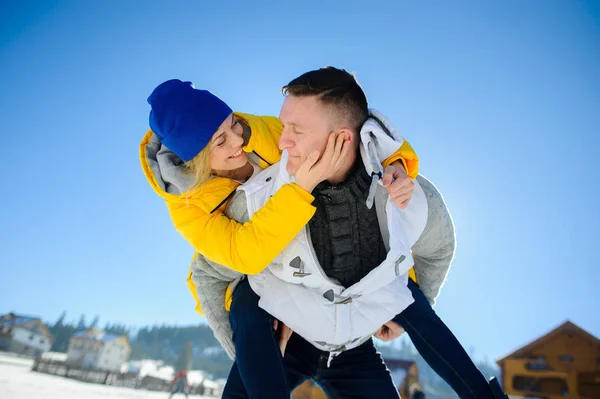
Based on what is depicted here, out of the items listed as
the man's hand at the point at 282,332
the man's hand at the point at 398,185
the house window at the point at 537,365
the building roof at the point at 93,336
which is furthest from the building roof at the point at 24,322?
the man's hand at the point at 398,185

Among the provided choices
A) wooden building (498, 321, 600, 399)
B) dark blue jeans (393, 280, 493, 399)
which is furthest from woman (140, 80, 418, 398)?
wooden building (498, 321, 600, 399)

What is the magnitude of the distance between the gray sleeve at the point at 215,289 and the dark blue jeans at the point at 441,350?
0.99m

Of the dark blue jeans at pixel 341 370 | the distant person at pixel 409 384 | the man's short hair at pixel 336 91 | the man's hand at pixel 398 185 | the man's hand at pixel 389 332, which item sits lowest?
the distant person at pixel 409 384

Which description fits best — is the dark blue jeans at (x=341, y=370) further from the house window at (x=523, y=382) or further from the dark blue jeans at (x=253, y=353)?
the house window at (x=523, y=382)

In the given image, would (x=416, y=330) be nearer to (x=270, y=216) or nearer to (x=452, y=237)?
(x=452, y=237)

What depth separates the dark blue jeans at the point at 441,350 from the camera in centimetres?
198

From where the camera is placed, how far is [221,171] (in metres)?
2.56

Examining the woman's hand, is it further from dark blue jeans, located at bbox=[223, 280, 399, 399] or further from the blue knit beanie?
the blue knit beanie

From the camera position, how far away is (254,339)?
6.71 ft

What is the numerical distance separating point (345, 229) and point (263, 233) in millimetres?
489

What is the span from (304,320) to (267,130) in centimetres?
127

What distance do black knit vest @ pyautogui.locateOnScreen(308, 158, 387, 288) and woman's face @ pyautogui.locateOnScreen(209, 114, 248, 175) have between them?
59 centimetres

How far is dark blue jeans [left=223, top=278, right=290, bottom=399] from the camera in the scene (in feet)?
6.20

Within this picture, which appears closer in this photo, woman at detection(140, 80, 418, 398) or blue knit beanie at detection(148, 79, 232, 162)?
woman at detection(140, 80, 418, 398)
